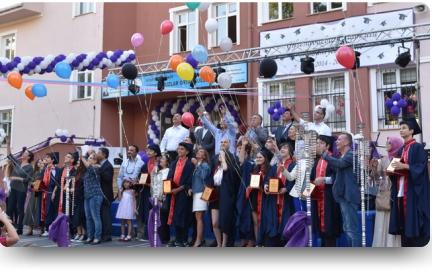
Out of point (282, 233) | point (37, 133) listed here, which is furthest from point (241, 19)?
point (282, 233)

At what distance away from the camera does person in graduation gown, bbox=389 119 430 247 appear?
15.3ft

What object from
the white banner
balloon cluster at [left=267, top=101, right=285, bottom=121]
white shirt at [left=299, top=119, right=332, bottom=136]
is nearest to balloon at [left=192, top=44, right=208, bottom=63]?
white shirt at [left=299, top=119, right=332, bottom=136]

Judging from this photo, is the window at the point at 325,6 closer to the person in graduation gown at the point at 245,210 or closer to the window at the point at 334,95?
the window at the point at 334,95

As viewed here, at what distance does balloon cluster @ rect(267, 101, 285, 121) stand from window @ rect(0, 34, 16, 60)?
6.15 meters

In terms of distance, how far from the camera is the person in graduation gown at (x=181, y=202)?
6027 millimetres

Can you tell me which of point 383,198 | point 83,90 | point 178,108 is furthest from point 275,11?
point 383,198

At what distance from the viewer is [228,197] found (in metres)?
5.61

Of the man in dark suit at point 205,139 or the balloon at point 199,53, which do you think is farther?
the man in dark suit at point 205,139

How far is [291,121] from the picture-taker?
6426 mm

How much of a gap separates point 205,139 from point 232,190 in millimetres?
1571

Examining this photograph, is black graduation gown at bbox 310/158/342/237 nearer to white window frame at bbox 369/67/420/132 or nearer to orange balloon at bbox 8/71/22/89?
white window frame at bbox 369/67/420/132

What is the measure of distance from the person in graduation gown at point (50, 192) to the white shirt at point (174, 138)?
1480 mm

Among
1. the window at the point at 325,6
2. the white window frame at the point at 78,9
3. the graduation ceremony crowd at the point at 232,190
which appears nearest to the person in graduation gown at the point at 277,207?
the graduation ceremony crowd at the point at 232,190
